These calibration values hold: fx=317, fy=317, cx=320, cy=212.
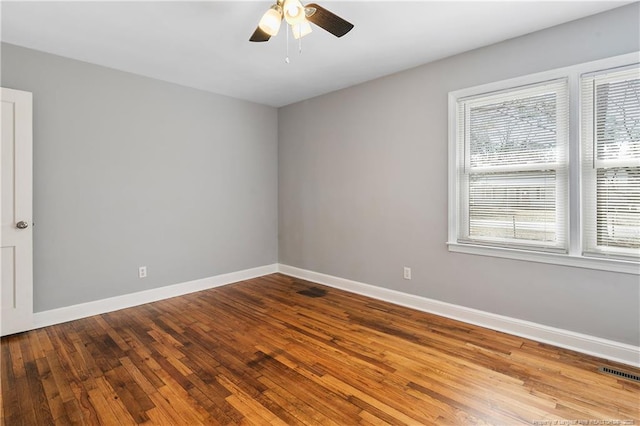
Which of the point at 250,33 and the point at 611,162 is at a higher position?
the point at 250,33

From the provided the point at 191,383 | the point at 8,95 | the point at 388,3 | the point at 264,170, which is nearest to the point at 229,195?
the point at 264,170

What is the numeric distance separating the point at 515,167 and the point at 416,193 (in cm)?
96

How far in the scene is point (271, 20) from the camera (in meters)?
2.02

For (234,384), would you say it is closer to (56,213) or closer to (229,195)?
(56,213)

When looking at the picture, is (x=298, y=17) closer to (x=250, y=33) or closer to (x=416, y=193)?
(x=250, y=33)

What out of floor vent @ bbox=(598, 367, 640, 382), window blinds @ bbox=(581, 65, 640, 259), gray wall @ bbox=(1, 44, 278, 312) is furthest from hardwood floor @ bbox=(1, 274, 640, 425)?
window blinds @ bbox=(581, 65, 640, 259)

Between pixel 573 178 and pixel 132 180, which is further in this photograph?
pixel 132 180

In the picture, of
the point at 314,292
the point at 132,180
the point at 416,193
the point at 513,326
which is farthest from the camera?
the point at 314,292

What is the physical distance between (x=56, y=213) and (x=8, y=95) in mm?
1106

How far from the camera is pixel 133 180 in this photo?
A: 12.0 feet

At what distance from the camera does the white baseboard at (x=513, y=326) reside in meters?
2.38

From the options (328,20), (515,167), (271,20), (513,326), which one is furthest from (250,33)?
(513,326)

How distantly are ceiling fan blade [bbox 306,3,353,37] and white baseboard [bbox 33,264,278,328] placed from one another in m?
3.42

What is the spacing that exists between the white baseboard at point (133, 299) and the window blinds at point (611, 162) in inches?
158
